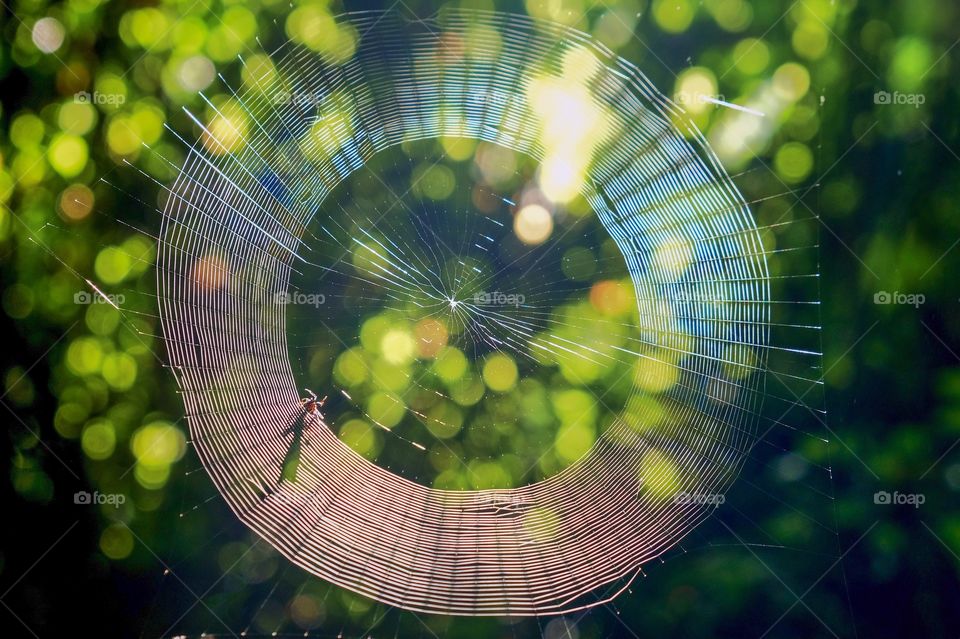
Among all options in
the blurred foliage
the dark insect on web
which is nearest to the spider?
the dark insect on web

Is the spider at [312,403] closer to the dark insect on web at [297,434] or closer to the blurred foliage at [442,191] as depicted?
the dark insect on web at [297,434]

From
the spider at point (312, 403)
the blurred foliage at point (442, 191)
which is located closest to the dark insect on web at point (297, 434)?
the spider at point (312, 403)

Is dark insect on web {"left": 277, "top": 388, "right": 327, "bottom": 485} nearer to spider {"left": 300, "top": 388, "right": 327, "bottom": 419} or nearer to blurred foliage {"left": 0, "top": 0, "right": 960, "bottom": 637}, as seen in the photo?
spider {"left": 300, "top": 388, "right": 327, "bottom": 419}

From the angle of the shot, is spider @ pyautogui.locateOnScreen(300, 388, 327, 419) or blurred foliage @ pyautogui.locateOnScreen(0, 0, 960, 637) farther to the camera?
spider @ pyautogui.locateOnScreen(300, 388, 327, 419)

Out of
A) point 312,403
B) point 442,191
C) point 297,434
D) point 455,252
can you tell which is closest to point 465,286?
point 455,252

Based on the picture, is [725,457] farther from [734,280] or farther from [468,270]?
[468,270]

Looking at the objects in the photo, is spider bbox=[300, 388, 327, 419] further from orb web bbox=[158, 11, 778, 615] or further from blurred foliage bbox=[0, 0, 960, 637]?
blurred foliage bbox=[0, 0, 960, 637]
